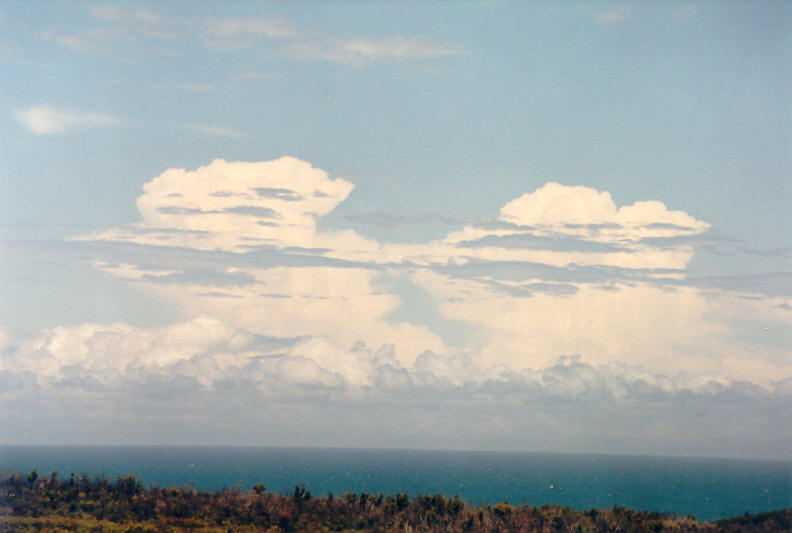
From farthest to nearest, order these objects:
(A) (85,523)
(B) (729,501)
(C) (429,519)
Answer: (B) (729,501)
(C) (429,519)
(A) (85,523)

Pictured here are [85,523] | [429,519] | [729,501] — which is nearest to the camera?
[85,523]

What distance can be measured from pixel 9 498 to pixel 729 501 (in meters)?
86.0

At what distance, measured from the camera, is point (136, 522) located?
43656mm

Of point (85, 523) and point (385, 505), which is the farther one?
point (385, 505)

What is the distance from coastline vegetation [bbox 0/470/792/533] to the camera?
4334 centimetres

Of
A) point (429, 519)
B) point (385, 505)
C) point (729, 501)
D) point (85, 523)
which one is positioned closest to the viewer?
point (85, 523)

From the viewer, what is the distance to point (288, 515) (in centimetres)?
4625

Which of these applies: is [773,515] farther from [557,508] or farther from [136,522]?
[136,522]

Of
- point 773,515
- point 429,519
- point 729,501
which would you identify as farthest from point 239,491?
point 729,501

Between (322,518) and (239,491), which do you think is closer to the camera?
(322,518)

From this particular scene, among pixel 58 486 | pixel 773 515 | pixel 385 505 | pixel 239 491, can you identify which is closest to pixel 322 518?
pixel 385 505

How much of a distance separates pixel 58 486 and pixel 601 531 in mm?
35103

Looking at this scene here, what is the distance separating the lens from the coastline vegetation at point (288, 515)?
1706 inches

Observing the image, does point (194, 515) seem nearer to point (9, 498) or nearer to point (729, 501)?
point (9, 498)
